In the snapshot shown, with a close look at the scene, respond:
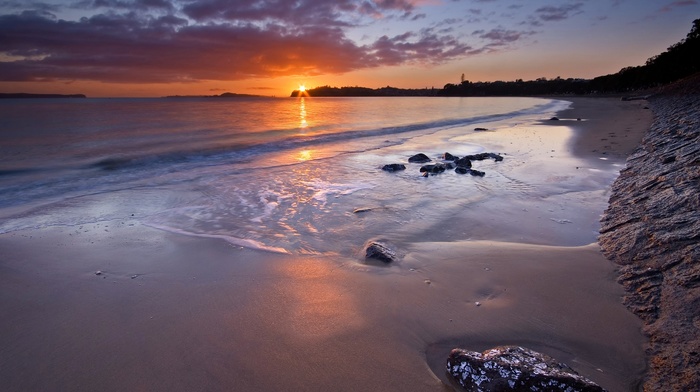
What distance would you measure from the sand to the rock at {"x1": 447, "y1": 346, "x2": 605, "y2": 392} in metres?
0.19

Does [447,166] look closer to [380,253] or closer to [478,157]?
[478,157]

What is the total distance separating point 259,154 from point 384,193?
370 inches

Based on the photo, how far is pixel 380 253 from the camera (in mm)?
4645

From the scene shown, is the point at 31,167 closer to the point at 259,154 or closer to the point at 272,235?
the point at 259,154

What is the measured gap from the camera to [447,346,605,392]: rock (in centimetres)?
218

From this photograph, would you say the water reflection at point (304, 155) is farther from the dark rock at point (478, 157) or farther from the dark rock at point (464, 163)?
the dark rock at point (478, 157)

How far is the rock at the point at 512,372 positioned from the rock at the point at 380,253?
2013mm

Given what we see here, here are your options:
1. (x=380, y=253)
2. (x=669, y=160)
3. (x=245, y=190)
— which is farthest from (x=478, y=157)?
(x=380, y=253)

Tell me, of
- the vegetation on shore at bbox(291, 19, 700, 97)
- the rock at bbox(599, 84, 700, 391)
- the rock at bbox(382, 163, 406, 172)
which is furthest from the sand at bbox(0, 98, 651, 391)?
the vegetation on shore at bbox(291, 19, 700, 97)

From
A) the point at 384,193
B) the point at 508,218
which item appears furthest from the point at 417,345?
the point at 384,193

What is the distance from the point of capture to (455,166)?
35.4 feet

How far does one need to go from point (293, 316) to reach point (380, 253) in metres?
1.60

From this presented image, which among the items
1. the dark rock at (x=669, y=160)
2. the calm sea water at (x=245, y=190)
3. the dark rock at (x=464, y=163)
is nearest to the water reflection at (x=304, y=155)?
the calm sea water at (x=245, y=190)

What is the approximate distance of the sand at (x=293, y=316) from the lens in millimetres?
2701
